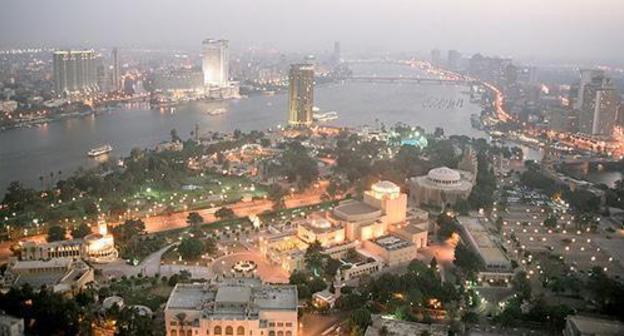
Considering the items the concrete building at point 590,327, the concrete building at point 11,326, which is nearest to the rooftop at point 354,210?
the concrete building at point 590,327

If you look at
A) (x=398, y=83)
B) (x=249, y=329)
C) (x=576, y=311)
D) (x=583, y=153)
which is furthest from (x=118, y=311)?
(x=398, y=83)

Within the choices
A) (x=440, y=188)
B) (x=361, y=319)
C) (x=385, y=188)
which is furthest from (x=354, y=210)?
(x=361, y=319)

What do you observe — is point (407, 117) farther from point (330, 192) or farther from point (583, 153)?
point (330, 192)

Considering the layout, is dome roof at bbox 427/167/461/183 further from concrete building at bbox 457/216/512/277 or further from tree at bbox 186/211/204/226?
tree at bbox 186/211/204/226

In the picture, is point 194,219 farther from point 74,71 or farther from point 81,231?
point 74,71

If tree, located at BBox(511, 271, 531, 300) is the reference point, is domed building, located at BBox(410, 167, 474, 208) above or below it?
above

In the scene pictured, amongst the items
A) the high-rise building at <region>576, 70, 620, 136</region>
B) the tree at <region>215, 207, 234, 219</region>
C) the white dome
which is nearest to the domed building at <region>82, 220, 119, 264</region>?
the tree at <region>215, 207, 234, 219</region>
